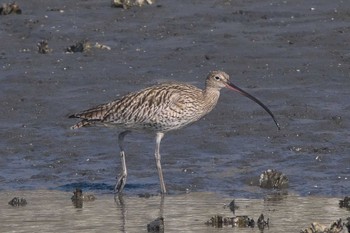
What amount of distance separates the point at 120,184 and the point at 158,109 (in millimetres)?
999

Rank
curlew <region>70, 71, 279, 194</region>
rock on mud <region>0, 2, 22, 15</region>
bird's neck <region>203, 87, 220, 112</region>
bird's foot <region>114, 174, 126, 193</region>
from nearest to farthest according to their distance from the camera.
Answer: bird's foot <region>114, 174, 126, 193</region>, curlew <region>70, 71, 279, 194</region>, bird's neck <region>203, 87, 220, 112</region>, rock on mud <region>0, 2, 22, 15</region>

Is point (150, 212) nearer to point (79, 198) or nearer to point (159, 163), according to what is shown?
point (79, 198)

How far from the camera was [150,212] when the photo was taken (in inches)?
490

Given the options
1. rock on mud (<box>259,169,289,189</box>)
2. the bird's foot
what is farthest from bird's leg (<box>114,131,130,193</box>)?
rock on mud (<box>259,169,289,189</box>)

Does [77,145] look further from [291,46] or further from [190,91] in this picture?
[291,46]

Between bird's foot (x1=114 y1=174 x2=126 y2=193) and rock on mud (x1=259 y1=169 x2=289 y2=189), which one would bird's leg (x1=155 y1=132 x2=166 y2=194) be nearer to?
bird's foot (x1=114 y1=174 x2=126 y2=193)

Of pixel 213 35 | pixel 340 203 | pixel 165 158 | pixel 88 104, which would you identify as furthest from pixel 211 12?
pixel 340 203

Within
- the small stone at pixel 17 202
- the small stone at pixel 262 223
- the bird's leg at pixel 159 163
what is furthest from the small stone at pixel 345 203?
the small stone at pixel 17 202

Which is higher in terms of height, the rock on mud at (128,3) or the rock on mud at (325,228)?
the rock on mud at (128,3)

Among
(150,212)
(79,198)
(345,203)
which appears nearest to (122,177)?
(79,198)

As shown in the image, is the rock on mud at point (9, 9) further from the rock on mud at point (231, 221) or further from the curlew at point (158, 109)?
the rock on mud at point (231, 221)

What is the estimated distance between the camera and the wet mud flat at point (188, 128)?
12.9 m

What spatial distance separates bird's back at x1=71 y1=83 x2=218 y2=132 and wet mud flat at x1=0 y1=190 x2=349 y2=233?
1021 mm

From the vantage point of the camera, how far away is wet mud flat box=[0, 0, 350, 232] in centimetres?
1286
